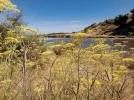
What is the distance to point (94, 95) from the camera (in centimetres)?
605

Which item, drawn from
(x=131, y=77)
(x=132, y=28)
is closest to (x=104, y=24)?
(x=132, y=28)

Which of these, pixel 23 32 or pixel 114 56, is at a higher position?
pixel 23 32

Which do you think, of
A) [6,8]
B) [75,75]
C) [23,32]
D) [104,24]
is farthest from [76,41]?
[104,24]

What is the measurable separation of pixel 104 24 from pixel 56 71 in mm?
58032

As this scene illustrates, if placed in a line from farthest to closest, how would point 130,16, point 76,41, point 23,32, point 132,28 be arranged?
1. point 130,16
2. point 132,28
3. point 76,41
4. point 23,32

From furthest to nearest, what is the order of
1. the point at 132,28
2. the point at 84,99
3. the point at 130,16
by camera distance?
the point at 130,16, the point at 132,28, the point at 84,99

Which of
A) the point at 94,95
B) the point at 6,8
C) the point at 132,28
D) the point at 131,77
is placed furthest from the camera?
the point at 132,28

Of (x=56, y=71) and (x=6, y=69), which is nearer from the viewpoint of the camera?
(x=6, y=69)

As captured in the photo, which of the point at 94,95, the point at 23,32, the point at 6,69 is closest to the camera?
the point at 23,32

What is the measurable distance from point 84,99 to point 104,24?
58.1 metres

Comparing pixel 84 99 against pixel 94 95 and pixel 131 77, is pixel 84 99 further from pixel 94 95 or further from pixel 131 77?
pixel 131 77

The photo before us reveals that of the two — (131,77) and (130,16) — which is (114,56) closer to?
(131,77)

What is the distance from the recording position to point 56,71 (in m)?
5.12

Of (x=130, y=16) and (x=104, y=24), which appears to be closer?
(x=130, y=16)
